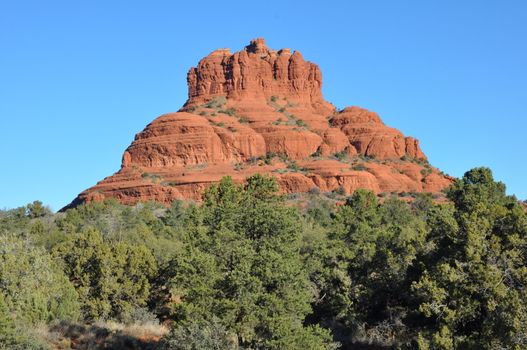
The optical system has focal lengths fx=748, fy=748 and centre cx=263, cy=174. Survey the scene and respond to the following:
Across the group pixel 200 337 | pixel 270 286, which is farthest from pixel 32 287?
pixel 270 286

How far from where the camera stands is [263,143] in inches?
5458

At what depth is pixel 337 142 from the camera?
14088 centimetres

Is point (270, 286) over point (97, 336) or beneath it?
over

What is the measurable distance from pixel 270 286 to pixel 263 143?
108 metres

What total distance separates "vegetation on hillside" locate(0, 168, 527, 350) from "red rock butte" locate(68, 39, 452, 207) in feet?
249

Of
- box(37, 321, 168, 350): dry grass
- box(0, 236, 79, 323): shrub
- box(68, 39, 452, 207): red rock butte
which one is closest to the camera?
box(37, 321, 168, 350): dry grass

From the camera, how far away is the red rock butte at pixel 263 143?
124 metres

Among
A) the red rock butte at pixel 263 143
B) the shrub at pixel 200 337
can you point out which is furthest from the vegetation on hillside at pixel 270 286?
the red rock butte at pixel 263 143

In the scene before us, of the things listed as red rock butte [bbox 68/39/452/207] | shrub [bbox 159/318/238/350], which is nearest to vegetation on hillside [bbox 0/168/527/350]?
shrub [bbox 159/318/238/350]

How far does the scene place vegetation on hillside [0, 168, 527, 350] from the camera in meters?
28.6

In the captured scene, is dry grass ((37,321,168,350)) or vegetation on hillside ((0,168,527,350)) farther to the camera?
dry grass ((37,321,168,350))

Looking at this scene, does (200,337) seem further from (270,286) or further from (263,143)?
(263,143)

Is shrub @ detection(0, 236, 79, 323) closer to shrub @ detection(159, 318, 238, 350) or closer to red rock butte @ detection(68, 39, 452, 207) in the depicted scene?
shrub @ detection(159, 318, 238, 350)

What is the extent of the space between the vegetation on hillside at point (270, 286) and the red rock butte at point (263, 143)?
75.9 meters
